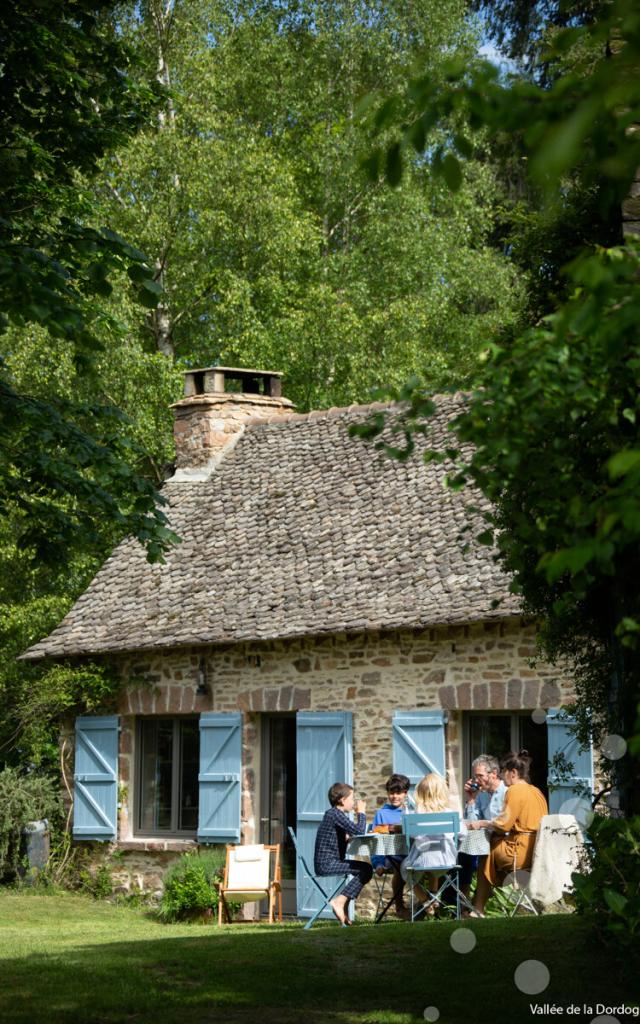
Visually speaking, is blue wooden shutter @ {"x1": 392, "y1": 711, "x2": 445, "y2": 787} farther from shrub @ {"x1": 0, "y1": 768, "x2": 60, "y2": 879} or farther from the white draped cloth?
shrub @ {"x1": 0, "y1": 768, "x2": 60, "y2": 879}

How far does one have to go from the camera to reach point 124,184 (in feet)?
73.6

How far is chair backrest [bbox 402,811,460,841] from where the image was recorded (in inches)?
401

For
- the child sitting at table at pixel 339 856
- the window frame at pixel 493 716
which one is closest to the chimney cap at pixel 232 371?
the window frame at pixel 493 716

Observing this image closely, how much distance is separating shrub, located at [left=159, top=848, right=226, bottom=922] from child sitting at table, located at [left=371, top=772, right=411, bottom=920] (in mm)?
2701

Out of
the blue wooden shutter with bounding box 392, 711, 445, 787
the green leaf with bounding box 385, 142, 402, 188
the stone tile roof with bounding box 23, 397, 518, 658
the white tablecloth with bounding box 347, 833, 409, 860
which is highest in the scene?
the stone tile roof with bounding box 23, 397, 518, 658

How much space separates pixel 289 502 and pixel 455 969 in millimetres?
9292

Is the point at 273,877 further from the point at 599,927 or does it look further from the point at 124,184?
the point at 124,184

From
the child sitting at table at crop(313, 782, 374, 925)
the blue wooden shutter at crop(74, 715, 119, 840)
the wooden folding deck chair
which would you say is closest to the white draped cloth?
the child sitting at table at crop(313, 782, 374, 925)

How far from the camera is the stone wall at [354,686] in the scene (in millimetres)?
12555

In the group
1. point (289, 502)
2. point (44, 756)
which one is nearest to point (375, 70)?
point (289, 502)

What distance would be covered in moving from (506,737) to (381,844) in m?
2.68

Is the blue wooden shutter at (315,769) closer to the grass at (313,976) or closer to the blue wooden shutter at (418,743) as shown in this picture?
the blue wooden shutter at (418,743)

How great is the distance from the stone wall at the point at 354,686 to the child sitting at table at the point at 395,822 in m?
1.46

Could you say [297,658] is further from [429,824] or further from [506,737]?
[429,824]
